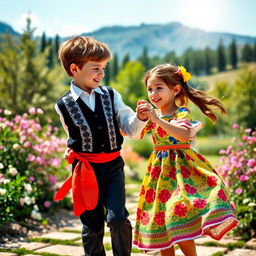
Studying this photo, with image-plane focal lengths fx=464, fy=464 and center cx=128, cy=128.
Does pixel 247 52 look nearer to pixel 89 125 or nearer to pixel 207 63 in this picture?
pixel 207 63

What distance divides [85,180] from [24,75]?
11.6 meters

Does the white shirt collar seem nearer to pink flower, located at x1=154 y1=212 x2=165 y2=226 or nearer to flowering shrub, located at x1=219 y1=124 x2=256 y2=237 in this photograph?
pink flower, located at x1=154 y1=212 x2=165 y2=226

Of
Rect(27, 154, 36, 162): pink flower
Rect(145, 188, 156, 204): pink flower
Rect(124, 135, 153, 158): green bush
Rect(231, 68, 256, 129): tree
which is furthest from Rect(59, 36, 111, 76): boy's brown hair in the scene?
Rect(231, 68, 256, 129): tree

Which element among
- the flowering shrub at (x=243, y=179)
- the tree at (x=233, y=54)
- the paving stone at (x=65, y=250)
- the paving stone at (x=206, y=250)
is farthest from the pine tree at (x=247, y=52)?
the paving stone at (x=65, y=250)

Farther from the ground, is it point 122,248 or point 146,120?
point 146,120

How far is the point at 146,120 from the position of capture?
276cm

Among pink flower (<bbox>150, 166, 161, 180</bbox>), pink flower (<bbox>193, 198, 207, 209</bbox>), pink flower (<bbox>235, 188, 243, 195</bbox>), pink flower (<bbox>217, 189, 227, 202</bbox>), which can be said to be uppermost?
pink flower (<bbox>150, 166, 161, 180</bbox>)

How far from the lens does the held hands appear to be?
269 cm

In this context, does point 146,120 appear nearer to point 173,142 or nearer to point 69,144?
point 173,142

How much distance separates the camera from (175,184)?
2768mm

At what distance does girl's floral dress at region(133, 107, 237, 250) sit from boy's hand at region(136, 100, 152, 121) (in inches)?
7.8

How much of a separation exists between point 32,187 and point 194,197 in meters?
2.67

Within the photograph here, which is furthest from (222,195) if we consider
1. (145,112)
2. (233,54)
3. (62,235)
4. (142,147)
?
(233,54)

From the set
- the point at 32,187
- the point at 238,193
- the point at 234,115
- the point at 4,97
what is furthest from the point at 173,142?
the point at 234,115
